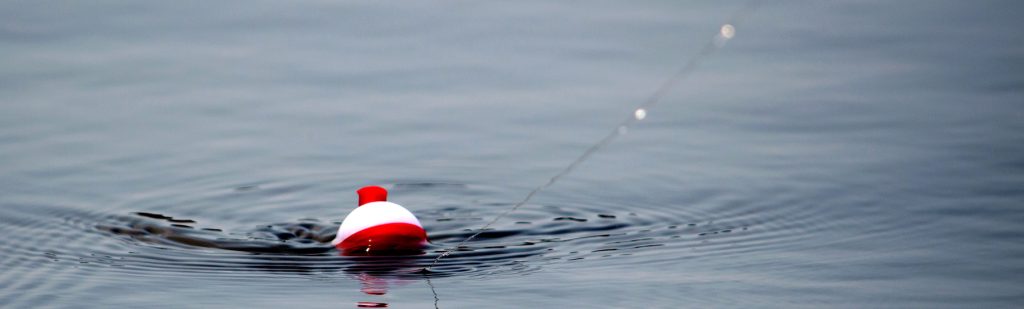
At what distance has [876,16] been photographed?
11812 mm

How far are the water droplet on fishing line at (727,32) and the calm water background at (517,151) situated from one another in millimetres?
130

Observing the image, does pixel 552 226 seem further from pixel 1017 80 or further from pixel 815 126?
pixel 1017 80

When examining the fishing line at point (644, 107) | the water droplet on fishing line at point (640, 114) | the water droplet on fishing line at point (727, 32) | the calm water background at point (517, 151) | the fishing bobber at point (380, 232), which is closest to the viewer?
the calm water background at point (517, 151)

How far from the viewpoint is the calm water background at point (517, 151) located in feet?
21.4

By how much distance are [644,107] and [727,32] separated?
5.69ft

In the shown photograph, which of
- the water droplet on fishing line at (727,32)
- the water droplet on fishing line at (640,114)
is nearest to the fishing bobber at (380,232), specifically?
the water droplet on fishing line at (640,114)

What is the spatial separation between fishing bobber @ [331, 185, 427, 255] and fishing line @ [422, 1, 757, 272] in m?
0.19

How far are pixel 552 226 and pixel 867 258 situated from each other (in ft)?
5.75

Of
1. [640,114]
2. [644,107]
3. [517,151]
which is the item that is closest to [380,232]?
[517,151]

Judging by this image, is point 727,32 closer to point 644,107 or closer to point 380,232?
point 644,107

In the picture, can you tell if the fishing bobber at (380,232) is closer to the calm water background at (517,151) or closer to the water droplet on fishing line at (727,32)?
the calm water background at (517,151)

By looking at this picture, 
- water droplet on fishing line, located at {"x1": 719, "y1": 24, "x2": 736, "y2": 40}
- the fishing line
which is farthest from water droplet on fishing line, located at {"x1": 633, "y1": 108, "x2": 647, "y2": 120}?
water droplet on fishing line, located at {"x1": 719, "y1": 24, "x2": 736, "y2": 40}

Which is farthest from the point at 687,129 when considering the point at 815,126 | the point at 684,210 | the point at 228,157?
the point at 228,157

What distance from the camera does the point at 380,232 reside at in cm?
686
